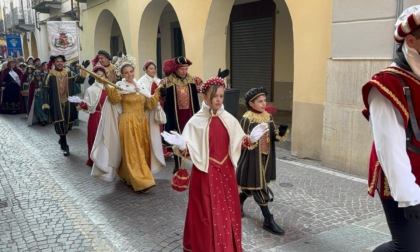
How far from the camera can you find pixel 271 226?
168 inches

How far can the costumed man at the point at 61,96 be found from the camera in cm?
826

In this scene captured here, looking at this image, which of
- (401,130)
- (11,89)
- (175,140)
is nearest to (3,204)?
(175,140)

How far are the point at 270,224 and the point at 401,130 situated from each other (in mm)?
2376

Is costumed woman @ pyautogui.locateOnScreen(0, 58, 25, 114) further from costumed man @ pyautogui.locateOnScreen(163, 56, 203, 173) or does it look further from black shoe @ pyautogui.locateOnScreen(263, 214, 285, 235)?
black shoe @ pyautogui.locateOnScreen(263, 214, 285, 235)

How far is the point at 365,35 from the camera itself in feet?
19.1

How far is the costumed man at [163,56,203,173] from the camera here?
627 cm

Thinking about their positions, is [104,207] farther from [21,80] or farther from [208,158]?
[21,80]

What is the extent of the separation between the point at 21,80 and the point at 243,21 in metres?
8.12

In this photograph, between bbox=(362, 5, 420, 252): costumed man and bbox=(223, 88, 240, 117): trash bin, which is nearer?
bbox=(362, 5, 420, 252): costumed man

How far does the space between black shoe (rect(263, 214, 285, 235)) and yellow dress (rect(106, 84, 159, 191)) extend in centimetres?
195

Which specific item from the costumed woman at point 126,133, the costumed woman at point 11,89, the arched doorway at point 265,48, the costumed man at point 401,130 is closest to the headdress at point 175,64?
the costumed woman at point 126,133

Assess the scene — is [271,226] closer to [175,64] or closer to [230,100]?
[175,64]

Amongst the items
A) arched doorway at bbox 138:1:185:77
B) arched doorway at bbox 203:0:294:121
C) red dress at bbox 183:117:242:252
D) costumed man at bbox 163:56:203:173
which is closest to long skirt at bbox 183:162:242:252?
red dress at bbox 183:117:242:252

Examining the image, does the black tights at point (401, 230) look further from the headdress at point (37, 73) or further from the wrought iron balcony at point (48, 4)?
the wrought iron balcony at point (48, 4)
